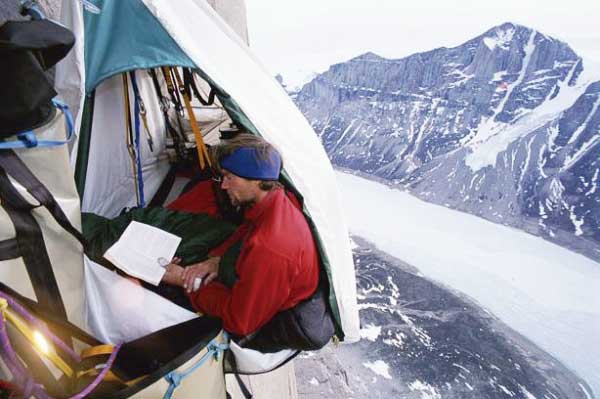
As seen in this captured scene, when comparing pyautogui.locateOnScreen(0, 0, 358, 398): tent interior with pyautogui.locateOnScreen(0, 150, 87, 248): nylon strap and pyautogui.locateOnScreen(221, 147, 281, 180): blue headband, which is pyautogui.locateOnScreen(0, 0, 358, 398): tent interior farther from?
pyautogui.locateOnScreen(221, 147, 281, 180): blue headband

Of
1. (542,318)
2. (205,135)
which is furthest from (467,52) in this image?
(205,135)

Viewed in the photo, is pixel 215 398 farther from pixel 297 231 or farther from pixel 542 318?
pixel 542 318

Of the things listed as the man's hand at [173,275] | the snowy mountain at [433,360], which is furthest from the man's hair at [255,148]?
the snowy mountain at [433,360]

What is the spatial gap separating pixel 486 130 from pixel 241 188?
5874 centimetres

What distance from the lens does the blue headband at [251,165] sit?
1312mm

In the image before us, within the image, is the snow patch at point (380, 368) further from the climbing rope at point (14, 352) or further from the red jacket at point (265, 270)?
the climbing rope at point (14, 352)

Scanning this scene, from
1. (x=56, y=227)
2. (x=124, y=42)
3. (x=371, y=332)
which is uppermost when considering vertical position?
(x=124, y=42)

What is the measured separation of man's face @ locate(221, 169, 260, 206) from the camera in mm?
1349

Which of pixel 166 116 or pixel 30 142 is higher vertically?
pixel 30 142

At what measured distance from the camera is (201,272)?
56.4 inches

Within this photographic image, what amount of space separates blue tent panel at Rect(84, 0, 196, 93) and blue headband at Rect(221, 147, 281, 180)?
1.09ft

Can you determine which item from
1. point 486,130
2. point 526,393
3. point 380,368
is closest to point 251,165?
point 380,368

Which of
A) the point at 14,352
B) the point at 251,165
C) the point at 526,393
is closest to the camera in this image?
the point at 14,352

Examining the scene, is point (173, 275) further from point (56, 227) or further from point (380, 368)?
point (380, 368)
